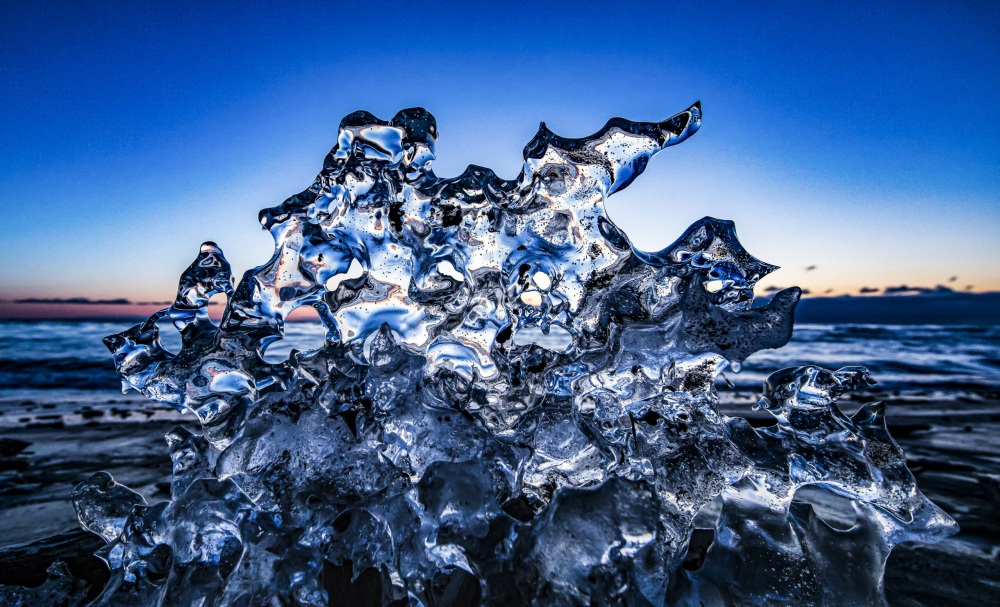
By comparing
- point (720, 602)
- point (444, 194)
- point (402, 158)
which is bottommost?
point (720, 602)

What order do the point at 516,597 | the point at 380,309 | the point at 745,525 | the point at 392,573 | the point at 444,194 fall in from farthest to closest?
the point at 380,309 → the point at 444,194 → the point at 745,525 → the point at 392,573 → the point at 516,597

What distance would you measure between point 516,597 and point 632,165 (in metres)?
1.34

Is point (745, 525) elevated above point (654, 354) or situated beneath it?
situated beneath

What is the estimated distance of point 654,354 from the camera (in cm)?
176

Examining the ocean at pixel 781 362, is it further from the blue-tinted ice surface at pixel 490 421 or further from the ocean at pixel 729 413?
the blue-tinted ice surface at pixel 490 421

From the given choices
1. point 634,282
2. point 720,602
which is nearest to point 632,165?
point 634,282

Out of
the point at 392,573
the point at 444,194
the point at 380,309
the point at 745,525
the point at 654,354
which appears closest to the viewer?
the point at 392,573

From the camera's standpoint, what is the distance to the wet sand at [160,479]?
162 cm

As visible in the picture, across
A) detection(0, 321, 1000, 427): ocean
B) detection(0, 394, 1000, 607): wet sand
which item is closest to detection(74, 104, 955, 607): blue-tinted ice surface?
detection(0, 394, 1000, 607): wet sand

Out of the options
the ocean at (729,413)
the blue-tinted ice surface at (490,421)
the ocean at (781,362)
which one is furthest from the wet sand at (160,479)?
the ocean at (781,362)

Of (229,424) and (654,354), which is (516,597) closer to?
(654,354)

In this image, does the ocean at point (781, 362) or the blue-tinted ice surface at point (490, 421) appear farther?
the ocean at point (781, 362)

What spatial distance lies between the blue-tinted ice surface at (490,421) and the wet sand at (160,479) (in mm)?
198

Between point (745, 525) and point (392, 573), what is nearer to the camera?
point (392, 573)
